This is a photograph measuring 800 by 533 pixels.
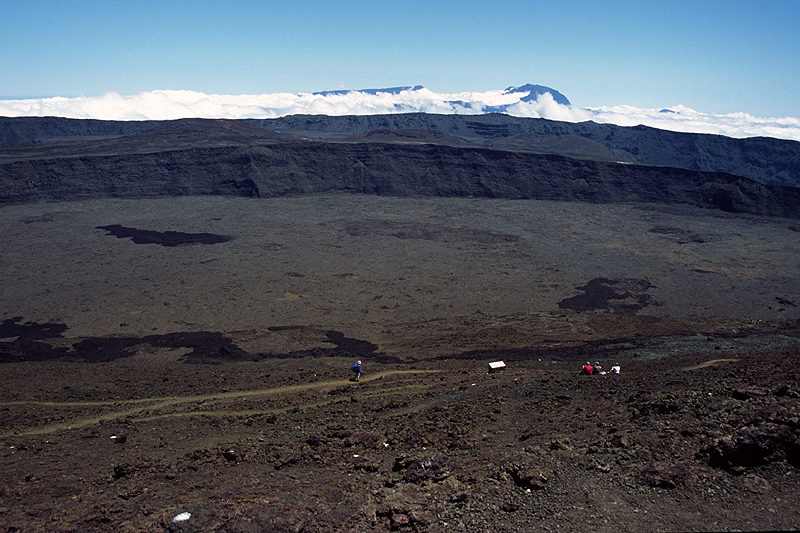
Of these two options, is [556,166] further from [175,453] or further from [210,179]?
[175,453]

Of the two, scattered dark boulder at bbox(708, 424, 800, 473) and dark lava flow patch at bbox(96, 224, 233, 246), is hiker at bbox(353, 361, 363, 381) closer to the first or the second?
scattered dark boulder at bbox(708, 424, 800, 473)

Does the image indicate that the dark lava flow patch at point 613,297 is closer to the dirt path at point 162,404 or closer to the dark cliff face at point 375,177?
the dirt path at point 162,404

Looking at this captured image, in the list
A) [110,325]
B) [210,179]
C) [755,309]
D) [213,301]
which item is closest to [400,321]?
[213,301]

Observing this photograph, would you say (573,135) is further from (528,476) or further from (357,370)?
(528,476)

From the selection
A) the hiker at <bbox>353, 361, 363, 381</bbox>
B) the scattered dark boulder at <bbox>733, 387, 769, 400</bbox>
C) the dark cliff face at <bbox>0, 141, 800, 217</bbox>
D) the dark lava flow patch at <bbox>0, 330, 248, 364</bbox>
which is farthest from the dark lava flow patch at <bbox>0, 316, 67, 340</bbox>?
the dark cliff face at <bbox>0, 141, 800, 217</bbox>

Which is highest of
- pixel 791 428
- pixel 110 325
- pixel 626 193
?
pixel 626 193
